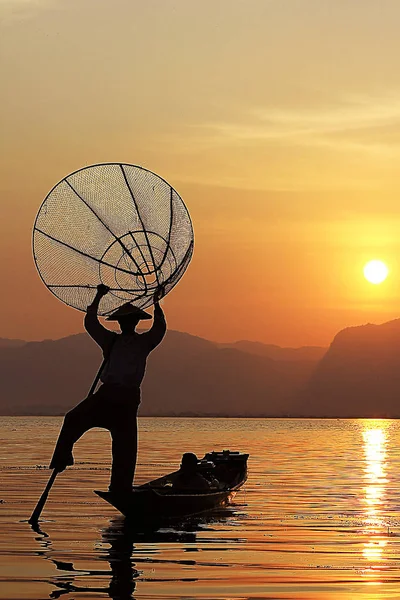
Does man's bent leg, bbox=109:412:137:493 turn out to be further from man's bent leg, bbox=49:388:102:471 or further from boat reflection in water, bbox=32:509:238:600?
boat reflection in water, bbox=32:509:238:600

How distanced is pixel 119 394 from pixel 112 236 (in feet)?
9.30

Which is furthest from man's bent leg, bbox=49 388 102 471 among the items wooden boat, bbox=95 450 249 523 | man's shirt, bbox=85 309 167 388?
wooden boat, bbox=95 450 249 523

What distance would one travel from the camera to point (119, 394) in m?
19.4

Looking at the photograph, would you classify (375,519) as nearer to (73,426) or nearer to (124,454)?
(124,454)

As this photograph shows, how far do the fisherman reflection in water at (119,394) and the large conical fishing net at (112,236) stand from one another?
56cm

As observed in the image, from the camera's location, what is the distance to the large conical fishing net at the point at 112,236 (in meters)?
20.2

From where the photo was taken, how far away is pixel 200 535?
1958 centimetres

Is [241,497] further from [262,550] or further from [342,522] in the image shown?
[262,550]

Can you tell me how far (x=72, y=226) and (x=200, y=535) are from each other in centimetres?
560

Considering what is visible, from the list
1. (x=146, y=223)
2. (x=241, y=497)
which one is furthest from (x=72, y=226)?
(x=241, y=497)

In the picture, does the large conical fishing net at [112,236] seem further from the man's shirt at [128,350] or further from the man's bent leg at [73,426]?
the man's bent leg at [73,426]

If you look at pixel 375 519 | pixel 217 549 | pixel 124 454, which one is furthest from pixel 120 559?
pixel 375 519

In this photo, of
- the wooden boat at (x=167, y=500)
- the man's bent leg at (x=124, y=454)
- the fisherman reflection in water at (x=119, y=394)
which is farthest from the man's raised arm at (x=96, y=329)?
the wooden boat at (x=167, y=500)

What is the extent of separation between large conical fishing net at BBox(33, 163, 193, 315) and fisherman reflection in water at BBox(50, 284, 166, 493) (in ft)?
1.84
